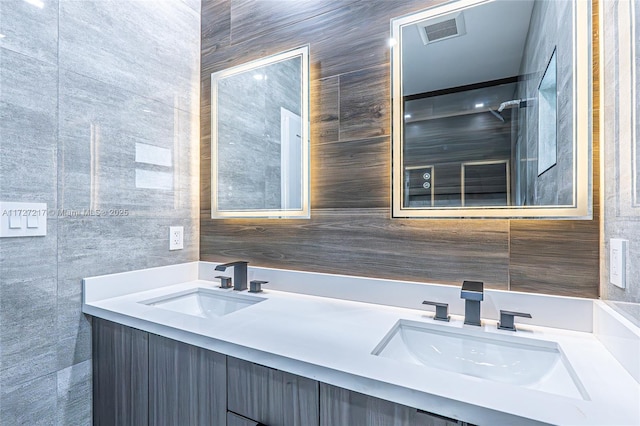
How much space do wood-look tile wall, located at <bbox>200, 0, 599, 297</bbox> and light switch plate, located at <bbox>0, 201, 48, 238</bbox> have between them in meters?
0.68

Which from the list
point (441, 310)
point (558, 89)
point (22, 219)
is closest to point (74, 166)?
point (22, 219)

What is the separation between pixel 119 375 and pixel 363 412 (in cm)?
91

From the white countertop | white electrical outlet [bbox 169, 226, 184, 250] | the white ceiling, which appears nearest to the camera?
the white countertop

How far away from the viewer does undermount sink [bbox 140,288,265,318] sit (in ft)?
4.45

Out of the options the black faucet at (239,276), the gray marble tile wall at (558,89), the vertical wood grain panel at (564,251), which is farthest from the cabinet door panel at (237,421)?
the gray marble tile wall at (558,89)

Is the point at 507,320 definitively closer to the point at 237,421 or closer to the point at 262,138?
the point at 237,421

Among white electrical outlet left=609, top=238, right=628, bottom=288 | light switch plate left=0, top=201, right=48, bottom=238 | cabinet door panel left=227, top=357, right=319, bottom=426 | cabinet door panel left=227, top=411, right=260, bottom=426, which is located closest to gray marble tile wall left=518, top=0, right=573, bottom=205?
white electrical outlet left=609, top=238, right=628, bottom=288

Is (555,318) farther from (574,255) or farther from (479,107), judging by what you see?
(479,107)

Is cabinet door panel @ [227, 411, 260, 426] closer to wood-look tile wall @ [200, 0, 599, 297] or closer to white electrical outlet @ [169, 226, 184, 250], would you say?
wood-look tile wall @ [200, 0, 599, 297]

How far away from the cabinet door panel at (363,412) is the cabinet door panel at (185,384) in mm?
305

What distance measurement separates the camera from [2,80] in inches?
40.3

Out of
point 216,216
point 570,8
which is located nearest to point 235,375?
point 216,216

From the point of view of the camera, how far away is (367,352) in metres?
0.79

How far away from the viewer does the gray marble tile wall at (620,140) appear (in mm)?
716
